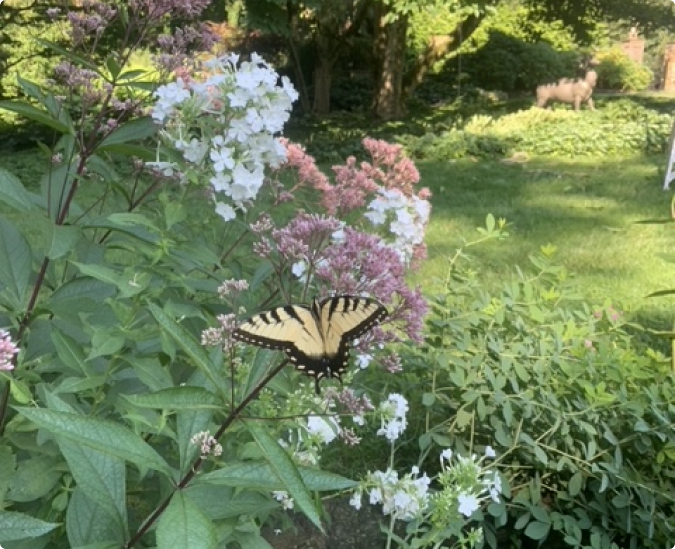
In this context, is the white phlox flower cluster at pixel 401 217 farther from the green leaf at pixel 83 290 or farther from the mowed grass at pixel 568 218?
the mowed grass at pixel 568 218

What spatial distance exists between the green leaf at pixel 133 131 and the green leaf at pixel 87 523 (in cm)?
71

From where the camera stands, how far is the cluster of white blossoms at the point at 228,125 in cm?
155

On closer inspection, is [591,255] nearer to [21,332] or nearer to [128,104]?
[128,104]

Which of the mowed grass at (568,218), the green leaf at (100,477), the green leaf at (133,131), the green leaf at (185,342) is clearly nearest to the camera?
the green leaf at (185,342)

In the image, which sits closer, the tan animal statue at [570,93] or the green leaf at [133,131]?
the green leaf at [133,131]

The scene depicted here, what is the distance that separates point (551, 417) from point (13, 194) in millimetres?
1456

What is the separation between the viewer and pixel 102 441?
100cm

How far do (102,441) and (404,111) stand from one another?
13.6 metres

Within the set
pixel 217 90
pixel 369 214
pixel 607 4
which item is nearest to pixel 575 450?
pixel 369 214

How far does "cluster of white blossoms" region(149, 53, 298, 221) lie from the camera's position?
60.9 inches

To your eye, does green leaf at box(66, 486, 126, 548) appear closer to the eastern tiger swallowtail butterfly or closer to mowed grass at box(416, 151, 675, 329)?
the eastern tiger swallowtail butterfly

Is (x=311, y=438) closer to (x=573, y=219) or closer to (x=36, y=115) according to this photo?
(x=36, y=115)

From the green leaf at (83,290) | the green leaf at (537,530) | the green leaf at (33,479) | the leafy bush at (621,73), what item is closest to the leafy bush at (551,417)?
the green leaf at (537,530)

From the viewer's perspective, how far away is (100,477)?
1166 mm
